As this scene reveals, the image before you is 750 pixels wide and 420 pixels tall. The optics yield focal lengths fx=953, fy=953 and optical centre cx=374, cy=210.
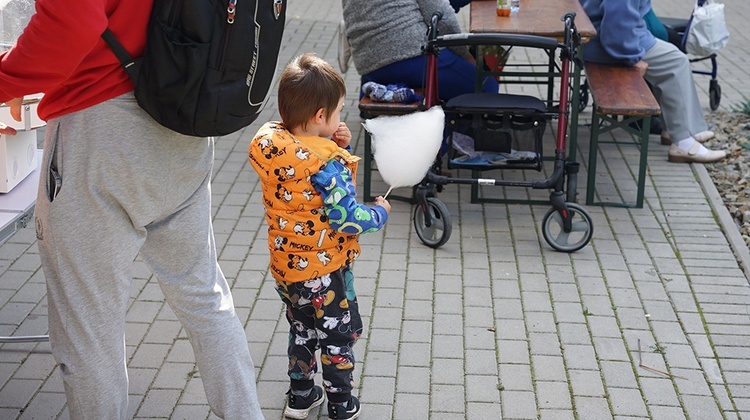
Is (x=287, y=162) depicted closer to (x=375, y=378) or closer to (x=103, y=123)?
(x=103, y=123)

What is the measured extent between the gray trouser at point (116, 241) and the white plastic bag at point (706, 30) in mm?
5584

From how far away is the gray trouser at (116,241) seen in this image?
253 centimetres

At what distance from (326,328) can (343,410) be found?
37 cm

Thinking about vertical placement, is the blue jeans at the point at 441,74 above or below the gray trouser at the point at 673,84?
above

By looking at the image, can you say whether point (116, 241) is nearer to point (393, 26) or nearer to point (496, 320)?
point (496, 320)

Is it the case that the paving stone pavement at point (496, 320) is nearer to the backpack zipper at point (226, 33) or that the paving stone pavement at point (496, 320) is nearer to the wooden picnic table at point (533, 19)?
the wooden picnic table at point (533, 19)

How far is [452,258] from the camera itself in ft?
16.7

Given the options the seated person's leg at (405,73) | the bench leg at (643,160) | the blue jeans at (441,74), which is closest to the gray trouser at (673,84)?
the bench leg at (643,160)

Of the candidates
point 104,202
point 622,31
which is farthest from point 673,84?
point 104,202

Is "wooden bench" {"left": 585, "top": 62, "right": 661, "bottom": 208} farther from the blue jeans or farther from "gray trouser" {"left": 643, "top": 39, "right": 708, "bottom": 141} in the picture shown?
the blue jeans

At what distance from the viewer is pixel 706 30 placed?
7.40 m

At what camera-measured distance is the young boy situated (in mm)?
3061

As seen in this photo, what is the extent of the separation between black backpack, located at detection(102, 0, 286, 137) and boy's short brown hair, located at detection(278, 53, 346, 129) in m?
0.50

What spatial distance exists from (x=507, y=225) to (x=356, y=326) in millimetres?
2332
